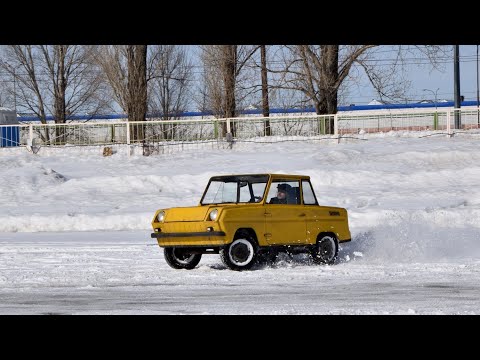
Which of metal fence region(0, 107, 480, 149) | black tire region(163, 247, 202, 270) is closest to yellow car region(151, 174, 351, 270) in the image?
black tire region(163, 247, 202, 270)

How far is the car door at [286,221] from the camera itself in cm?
1484

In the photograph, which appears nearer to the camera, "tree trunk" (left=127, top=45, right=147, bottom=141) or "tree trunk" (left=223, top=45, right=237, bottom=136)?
"tree trunk" (left=127, top=45, right=147, bottom=141)

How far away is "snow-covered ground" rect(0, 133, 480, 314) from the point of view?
11.7 metres

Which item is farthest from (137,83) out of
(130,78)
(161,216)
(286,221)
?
(286,221)

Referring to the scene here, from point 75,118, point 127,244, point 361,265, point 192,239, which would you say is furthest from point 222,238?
point 75,118

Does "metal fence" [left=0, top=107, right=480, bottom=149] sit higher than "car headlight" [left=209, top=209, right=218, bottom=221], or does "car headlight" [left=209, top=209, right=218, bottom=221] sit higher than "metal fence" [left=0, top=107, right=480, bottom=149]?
"metal fence" [left=0, top=107, right=480, bottom=149]

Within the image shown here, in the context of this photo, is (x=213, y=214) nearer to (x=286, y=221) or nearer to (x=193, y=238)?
(x=193, y=238)

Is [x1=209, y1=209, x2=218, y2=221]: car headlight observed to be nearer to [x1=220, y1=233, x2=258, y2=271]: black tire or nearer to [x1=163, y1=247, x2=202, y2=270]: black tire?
[x1=220, y1=233, x2=258, y2=271]: black tire

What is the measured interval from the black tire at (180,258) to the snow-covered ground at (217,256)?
16cm

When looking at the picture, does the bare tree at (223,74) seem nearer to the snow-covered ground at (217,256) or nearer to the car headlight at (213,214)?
the snow-covered ground at (217,256)

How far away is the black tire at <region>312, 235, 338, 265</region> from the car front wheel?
57.5 inches

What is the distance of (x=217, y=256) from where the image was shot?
1797 centimetres

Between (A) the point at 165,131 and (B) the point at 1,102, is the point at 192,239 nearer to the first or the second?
(A) the point at 165,131

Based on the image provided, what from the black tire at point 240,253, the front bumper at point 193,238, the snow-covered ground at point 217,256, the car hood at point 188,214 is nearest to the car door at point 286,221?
Result: the black tire at point 240,253
